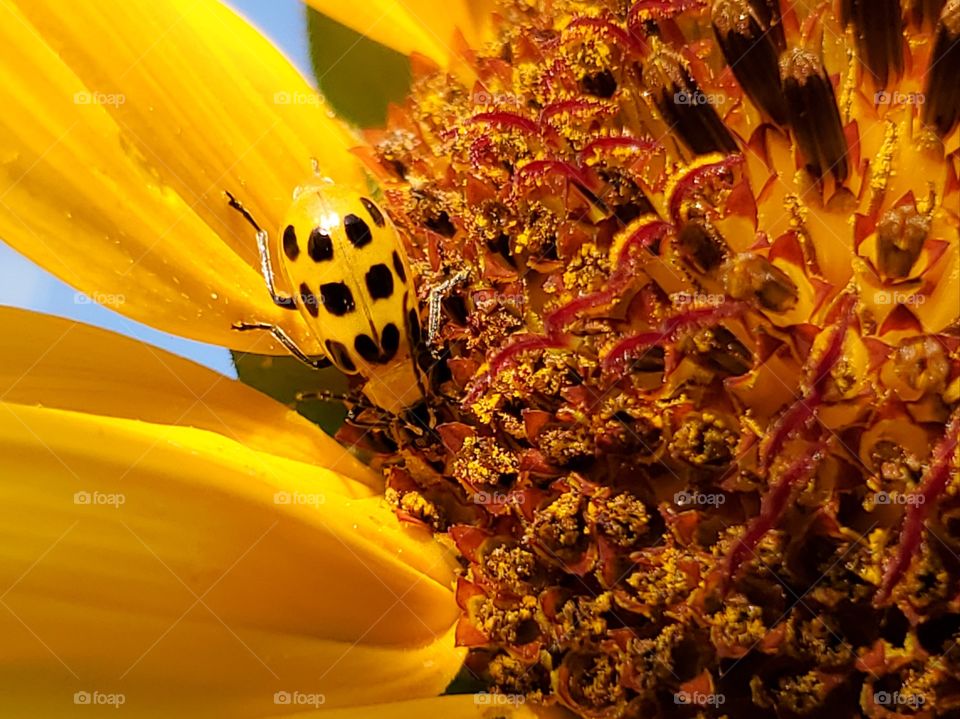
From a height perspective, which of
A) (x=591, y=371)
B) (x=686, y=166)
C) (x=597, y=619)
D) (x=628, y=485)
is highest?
(x=686, y=166)

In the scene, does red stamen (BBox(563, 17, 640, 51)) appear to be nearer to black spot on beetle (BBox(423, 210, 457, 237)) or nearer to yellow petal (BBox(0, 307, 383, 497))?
black spot on beetle (BBox(423, 210, 457, 237))

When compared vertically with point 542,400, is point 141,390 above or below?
above

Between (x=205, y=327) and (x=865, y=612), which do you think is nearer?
(x=865, y=612)

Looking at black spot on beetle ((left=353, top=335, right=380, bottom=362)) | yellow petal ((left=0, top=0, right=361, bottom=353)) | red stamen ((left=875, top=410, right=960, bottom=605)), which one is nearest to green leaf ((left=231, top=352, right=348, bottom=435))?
yellow petal ((left=0, top=0, right=361, bottom=353))

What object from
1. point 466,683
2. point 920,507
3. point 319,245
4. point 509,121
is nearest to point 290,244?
point 319,245

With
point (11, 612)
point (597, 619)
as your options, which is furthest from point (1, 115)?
point (597, 619)

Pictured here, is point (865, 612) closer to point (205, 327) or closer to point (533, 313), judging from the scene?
point (533, 313)

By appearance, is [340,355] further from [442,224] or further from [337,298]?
[442,224]
